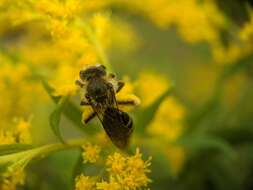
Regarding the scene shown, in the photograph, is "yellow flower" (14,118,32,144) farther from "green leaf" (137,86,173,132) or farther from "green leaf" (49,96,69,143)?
"green leaf" (137,86,173,132)

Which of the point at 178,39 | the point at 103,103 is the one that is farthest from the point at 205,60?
the point at 103,103

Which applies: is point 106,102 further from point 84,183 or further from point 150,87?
point 150,87

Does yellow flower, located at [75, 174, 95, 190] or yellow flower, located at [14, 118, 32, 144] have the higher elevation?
yellow flower, located at [14, 118, 32, 144]

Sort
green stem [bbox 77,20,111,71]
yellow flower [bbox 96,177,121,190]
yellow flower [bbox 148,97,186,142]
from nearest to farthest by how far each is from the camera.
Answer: yellow flower [bbox 96,177,121,190] < green stem [bbox 77,20,111,71] < yellow flower [bbox 148,97,186,142]

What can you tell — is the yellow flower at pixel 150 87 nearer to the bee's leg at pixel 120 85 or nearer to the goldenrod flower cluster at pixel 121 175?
the bee's leg at pixel 120 85

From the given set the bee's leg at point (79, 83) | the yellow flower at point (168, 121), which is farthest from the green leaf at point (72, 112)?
the yellow flower at point (168, 121)

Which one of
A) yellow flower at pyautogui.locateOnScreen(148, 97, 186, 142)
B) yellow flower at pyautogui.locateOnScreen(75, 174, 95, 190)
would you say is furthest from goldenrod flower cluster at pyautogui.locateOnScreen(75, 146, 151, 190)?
yellow flower at pyautogui.locateOnScreen(148, 97, 186, 142)
